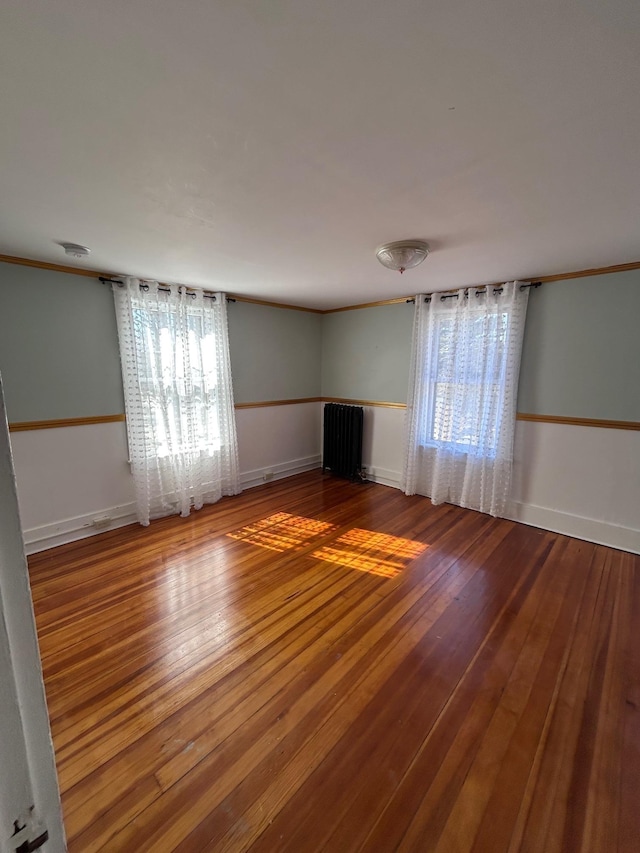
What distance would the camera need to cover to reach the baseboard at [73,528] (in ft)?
8.48

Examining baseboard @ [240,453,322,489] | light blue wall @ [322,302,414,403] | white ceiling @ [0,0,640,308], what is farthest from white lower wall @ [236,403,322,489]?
white ceiling @ [0,0,640,308]

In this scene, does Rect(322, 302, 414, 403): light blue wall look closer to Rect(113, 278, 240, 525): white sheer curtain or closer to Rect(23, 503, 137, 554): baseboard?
Rect(113, 278, 240, 525): white sheer curtain

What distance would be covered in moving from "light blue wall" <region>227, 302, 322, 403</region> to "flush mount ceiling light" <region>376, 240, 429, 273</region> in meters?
1.98

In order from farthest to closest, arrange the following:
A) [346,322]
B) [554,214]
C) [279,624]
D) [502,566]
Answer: [346,322]
[502,566]
[279,624]
[554,214]

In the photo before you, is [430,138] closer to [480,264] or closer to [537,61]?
[537,61]

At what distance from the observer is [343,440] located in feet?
14.3

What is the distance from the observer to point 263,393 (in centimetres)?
403

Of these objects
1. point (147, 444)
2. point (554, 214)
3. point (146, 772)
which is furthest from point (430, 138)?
point (147, 444)

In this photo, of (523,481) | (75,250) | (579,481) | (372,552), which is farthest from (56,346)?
(579,481)

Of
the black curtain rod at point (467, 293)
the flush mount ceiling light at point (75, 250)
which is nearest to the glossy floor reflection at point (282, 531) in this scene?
the flush mount ceiling light at point (75, 250)

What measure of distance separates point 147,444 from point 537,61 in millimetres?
3182

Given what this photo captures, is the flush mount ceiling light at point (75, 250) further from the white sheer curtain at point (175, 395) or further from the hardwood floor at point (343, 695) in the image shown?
the hardwood floor at point (343, 695)

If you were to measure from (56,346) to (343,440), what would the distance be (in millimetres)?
2971

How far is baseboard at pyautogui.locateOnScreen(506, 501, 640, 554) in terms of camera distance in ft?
8.59
